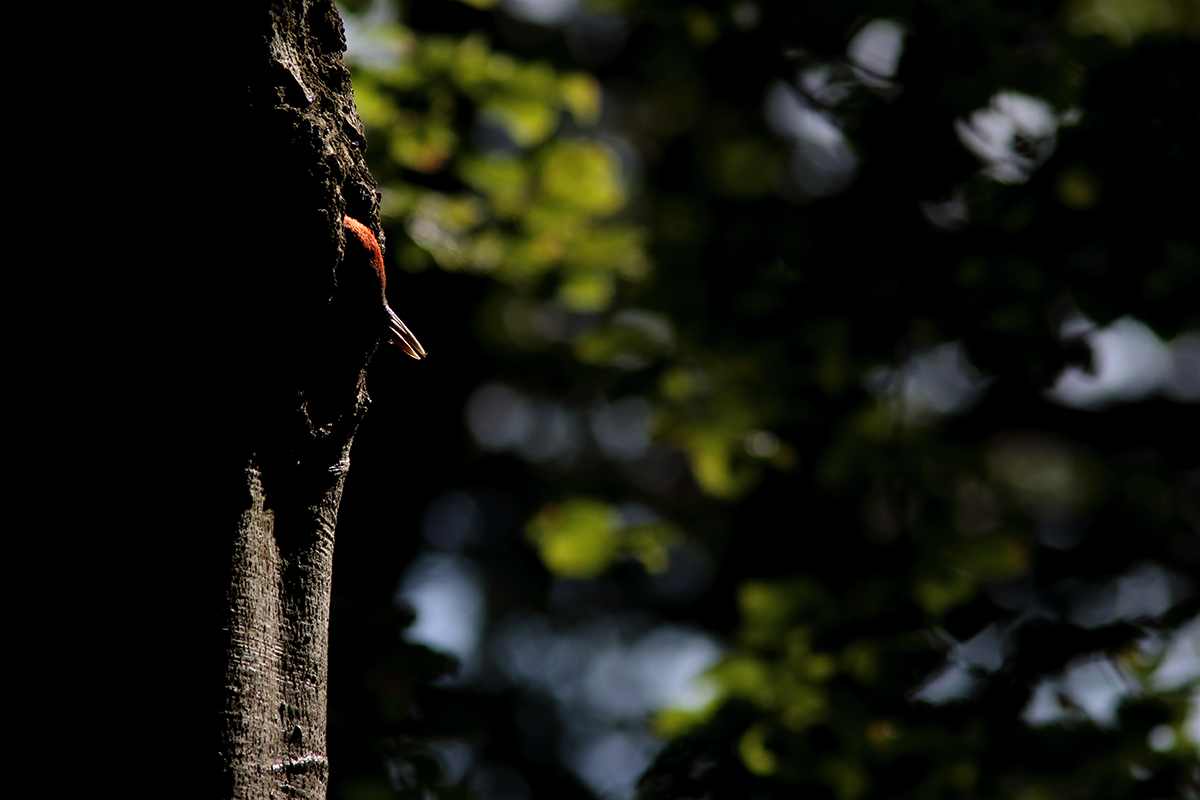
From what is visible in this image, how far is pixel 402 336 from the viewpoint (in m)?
1.04

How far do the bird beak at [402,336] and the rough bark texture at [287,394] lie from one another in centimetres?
5

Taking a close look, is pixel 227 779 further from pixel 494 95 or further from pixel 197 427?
pixel 494 95

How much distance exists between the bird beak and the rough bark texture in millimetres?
48

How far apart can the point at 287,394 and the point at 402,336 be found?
20 centimetres

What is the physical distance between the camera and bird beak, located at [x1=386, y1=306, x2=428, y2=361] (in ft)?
3.30

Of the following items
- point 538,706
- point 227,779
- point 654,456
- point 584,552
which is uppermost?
point 654,456

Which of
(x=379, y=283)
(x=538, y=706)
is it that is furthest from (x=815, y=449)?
(x=538, y=706)

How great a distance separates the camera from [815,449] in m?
2.54

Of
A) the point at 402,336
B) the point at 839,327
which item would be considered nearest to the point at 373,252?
the point at 402,336

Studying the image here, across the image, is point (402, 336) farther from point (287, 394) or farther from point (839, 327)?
point (839, 327)

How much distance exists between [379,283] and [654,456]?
6089 mm

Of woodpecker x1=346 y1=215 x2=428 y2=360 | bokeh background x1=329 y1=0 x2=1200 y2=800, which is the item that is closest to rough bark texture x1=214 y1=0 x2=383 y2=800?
woodpecker x1=346 y1=215 x2=428 y2=360

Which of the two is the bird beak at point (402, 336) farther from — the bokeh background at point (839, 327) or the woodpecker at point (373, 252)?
the bokeh background at point (839, 327)

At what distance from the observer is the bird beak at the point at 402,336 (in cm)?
101
